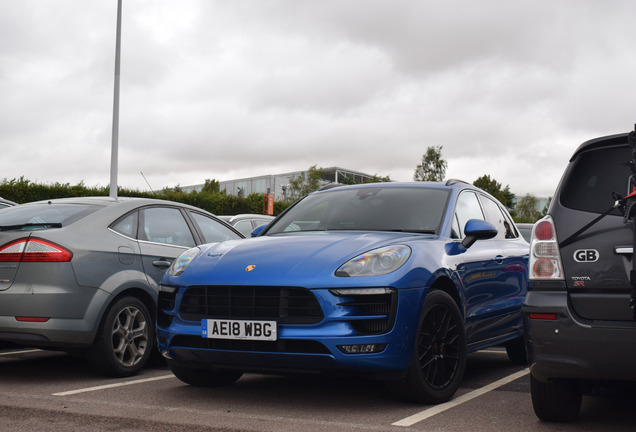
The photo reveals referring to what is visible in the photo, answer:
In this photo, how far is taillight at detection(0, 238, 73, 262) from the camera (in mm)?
5742

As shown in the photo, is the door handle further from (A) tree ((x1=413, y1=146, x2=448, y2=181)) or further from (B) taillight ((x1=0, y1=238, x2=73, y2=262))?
(A) tree ((x1=413, y1=146, x2=448, y2=181))

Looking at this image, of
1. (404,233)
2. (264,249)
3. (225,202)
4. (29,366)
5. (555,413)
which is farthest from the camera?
(225,202)

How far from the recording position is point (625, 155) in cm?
416

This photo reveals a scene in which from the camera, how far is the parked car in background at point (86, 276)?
568 centimetres

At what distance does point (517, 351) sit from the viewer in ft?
23.6

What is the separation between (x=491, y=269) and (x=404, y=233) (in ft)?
3.32

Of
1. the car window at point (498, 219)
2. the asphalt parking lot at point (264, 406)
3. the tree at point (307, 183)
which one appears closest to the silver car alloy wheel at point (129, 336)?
the asphalt parking lot at point (264, 406)

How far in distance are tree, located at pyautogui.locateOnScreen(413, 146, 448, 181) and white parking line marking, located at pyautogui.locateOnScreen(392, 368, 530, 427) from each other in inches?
2593

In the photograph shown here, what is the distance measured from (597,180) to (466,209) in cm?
217

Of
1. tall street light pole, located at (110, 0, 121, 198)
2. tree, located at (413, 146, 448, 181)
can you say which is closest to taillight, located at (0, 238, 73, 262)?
tall street light pole, located at (110, 0, 121, 198)

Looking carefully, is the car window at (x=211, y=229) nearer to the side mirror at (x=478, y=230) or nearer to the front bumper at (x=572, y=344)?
the side mirror at (x=478, y=230)

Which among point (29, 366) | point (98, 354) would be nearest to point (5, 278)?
point (98, 354)

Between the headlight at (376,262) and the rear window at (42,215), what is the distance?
2571 mm

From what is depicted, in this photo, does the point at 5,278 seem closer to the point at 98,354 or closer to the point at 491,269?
the point at 98,354
